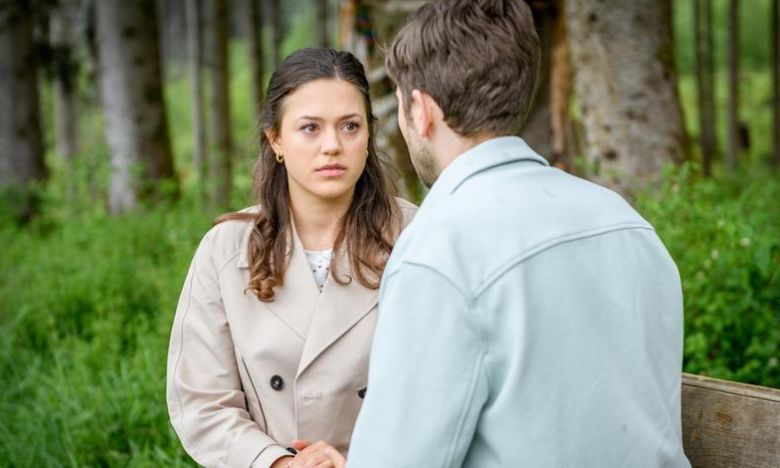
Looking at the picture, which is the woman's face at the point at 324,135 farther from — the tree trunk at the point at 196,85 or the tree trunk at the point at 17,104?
the tree trunk at the point at 196,85

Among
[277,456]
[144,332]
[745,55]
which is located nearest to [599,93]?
[144,332]

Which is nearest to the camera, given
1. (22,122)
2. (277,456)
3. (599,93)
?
(277,456)

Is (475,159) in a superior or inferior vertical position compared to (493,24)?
inferior

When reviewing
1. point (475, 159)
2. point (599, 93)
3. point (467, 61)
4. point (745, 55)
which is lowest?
point (745, 55)

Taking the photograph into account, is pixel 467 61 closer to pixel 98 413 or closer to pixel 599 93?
pixel 98 413

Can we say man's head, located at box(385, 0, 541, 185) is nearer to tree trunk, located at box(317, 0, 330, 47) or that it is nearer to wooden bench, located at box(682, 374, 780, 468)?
wooden bench, located at box(682, 374, 780, 468)

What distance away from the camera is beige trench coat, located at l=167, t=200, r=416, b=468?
8.07ft

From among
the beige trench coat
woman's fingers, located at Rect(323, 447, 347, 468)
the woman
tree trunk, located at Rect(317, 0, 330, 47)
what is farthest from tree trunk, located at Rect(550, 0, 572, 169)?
tree trunk, located at Rect(317, 0, 330, 47)

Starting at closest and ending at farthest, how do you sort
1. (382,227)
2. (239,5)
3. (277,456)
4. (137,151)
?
(277,456) → (382,227) → (137,151) → (239,5)

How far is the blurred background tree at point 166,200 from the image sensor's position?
4031 millimetres

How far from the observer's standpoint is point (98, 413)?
4.16 metres

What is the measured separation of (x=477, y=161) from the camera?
173 cm

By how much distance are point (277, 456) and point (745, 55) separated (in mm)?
29589

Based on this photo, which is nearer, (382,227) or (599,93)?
(382,227)
